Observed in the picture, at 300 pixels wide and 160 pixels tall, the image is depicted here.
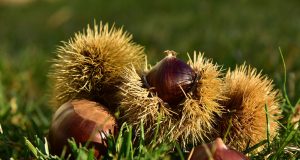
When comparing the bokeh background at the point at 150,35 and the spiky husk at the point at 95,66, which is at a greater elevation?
the bokeh background at the point at 150,35

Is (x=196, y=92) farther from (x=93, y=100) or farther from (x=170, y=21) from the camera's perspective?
(x=170, y=21)

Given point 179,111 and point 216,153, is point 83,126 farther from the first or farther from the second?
point 216,153

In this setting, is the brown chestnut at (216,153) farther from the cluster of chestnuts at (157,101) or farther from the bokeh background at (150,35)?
the bokeh background at (150,35)

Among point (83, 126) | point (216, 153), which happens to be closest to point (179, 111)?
point (216, 153)

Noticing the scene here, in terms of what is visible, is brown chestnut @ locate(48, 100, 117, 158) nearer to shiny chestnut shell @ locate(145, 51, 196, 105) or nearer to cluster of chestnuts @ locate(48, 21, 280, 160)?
cluster of chestnuts @ locate(48, 21, 280, 160)

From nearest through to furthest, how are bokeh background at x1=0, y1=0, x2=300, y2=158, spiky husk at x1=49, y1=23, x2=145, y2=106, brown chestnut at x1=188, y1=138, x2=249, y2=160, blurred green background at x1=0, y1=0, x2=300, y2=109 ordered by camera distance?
brown chestnut at x1=188, y1=138, x2=249, y2=160
spiky husk at x1=49, y1=23, x2=145, y2=106
bokeh background at x1=0, y1=0, x2=300, y2=158
blurred green background at x1=0, y1=0, x2=300, y2=109

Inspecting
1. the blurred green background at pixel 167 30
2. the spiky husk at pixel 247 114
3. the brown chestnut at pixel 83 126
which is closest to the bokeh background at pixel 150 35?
the blurred green background at pixel 167 30

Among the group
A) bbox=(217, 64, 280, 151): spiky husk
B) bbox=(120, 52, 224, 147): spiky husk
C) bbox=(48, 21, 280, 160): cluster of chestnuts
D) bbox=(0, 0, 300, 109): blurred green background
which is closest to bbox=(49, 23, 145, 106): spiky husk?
bbox=(48, 21, 280, 160): cluster of chestnuts
